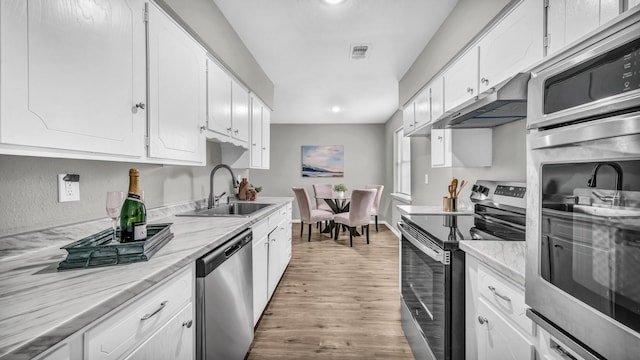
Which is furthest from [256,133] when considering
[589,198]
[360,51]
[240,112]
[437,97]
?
[589,198]

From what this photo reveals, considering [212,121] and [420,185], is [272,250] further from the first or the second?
[420,185]

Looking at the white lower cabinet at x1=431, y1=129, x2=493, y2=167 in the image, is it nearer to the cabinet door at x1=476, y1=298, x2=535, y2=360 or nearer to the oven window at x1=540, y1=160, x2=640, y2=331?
the cabinet door at x1=476, y1=298, x2=535, y2=360

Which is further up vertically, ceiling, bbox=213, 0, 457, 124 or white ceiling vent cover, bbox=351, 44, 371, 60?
ceiling, bbox=213, 0, 457, 124

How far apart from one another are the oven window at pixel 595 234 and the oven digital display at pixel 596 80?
0.51 feet

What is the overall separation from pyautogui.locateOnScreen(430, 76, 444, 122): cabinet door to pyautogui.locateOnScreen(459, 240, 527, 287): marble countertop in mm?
1218

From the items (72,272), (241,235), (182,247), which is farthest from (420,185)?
(72,272)

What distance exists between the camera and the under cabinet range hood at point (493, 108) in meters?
1.16

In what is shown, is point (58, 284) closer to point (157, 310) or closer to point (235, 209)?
point (157, 310)

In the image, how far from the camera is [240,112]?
8.18 feet

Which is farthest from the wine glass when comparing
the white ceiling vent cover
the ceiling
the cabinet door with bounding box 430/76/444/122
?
the white ceiling vent cover

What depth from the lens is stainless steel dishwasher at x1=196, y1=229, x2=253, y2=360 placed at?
114cm

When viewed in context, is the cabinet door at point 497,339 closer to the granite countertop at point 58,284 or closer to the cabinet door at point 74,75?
the granite countertop at point 58,284

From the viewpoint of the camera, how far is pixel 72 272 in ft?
2.66

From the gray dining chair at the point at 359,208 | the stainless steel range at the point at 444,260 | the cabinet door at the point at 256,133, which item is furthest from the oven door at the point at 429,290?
the gray dining chair at the point at 359,208
